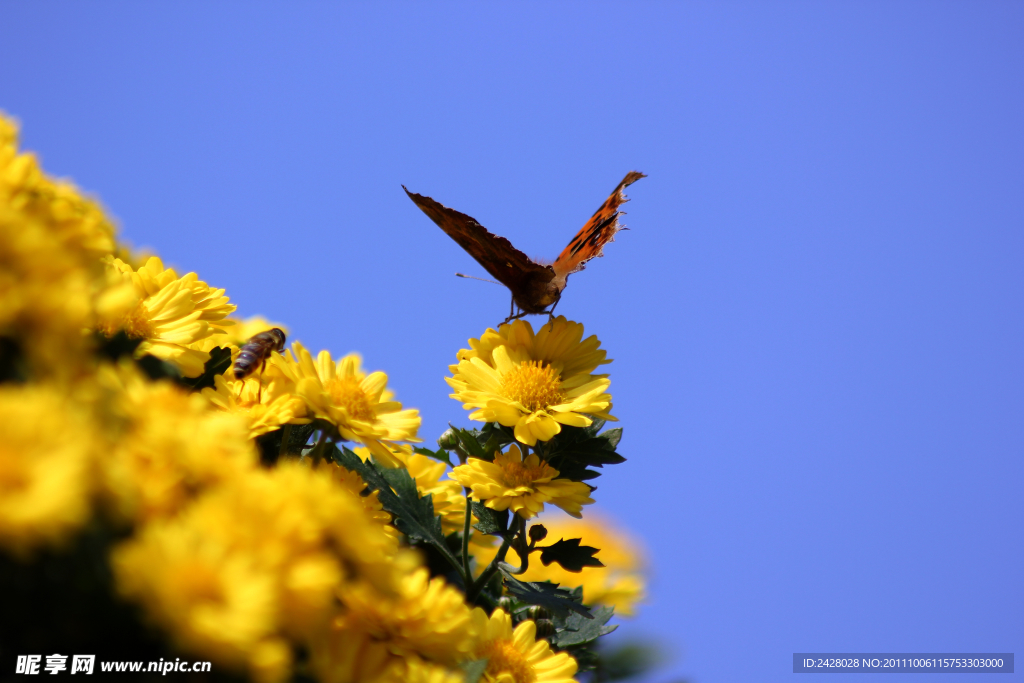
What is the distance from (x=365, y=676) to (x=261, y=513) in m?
0.38

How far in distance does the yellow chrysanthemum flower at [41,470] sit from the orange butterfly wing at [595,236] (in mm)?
1619

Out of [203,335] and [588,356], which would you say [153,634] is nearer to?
[203,335]

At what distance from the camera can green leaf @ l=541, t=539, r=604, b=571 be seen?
2.07m

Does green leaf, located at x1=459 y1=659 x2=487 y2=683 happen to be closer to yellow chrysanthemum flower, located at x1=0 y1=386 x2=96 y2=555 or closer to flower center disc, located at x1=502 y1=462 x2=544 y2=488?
flower center disc, located at x1=502 y1=462 x2=544 y2=488

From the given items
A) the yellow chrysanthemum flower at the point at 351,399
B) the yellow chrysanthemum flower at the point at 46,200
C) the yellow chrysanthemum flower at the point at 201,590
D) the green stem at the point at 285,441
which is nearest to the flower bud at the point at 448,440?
the yellow chrysanthemum flower at the point at 351,399

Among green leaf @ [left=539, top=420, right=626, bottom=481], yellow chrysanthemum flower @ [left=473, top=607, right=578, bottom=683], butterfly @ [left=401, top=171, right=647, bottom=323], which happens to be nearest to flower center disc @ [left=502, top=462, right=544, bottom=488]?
green leaf @ [left=539, top=420, right=626, bottom=481]

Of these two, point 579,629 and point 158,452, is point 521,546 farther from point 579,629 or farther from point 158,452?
point 158,452

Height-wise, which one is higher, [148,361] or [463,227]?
[463,227]

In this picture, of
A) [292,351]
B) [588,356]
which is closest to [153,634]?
[292,351]

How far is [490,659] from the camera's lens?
1593mm

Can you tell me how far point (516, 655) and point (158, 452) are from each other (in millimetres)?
A: 983

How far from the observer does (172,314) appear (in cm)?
172

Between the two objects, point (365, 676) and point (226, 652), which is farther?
point (365, 676)

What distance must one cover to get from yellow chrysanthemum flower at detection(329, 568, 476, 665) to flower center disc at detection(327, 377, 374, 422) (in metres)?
0.61
